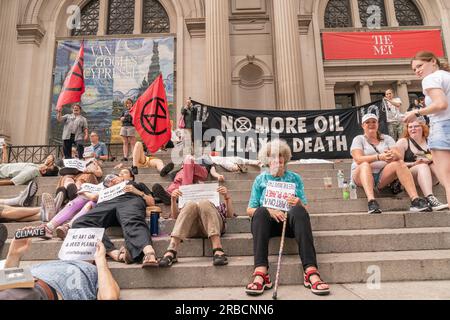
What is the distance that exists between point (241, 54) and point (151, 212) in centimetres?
1194

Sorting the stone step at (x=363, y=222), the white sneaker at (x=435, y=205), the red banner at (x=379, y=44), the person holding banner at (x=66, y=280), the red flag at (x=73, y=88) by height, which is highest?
the red banner at (x=379, y=44)

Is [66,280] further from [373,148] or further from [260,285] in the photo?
[373,148]

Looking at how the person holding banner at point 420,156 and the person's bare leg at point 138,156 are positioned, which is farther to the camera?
the person's bare leg at point 138,156

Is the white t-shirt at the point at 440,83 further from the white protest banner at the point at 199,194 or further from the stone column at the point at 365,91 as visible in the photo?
the stone column at the point at 365,91

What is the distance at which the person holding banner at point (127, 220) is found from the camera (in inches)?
142

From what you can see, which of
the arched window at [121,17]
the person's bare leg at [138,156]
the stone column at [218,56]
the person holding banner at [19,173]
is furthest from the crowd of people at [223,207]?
the arched window at [121,17]

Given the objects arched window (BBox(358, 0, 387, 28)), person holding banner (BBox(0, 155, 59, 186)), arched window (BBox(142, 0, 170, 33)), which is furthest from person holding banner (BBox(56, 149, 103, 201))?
arched window (BBox(358, 0, 387, 28))

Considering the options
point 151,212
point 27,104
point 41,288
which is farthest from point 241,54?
point 41,288

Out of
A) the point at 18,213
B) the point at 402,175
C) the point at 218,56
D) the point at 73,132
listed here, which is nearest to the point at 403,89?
the point at 218,56

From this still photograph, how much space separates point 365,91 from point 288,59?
487cm

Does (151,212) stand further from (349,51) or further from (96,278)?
(349,51)

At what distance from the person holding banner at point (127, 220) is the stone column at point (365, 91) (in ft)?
43.4

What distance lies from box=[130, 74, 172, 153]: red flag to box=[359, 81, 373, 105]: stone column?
10.7 m

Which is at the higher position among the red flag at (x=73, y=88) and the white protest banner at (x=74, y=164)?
the red flag at (x=73, y=88)
